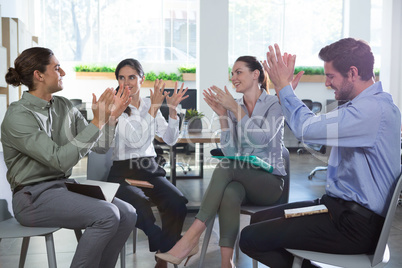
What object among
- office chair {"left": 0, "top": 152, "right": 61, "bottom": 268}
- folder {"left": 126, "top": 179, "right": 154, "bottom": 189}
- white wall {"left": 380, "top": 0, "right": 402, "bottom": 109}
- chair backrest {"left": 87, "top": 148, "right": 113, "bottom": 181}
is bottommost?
office chair {"left": 0, "top": 152, "right": 61, "bottom": 268}

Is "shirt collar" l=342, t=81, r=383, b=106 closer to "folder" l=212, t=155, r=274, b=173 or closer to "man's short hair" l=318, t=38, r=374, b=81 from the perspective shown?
"man's short hair" l=318, t=38, r=374, b=81

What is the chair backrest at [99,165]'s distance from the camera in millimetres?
2384

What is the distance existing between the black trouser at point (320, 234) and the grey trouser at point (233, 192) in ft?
1.16

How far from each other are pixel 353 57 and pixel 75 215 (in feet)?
4.27

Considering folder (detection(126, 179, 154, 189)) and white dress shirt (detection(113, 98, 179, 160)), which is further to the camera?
white dress shirt (detection(113, 98, 179, 160))

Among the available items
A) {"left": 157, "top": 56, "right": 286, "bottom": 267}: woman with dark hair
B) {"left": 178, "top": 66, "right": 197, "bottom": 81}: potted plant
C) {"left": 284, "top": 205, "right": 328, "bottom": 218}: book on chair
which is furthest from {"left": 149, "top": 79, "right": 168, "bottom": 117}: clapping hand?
{"left": 178, "top": 66, "right": 197, "bottom": 81}: potted plant

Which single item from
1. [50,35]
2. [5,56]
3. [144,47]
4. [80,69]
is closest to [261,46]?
[144,47]

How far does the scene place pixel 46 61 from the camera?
1.95 metres

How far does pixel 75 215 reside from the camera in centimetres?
175

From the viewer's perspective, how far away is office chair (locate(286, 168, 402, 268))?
1390 mm

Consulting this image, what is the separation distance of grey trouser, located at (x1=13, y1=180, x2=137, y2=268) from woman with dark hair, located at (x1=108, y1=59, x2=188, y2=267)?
463 millimetres

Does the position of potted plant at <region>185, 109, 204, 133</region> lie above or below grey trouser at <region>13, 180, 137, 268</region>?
above

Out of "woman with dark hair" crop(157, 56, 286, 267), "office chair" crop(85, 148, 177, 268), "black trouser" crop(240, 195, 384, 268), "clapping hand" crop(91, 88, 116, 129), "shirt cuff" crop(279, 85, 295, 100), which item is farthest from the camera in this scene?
"office chair" crop(85, 148, 177, 268)

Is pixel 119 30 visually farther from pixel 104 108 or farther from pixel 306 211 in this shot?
pixel 306 211
